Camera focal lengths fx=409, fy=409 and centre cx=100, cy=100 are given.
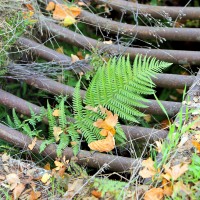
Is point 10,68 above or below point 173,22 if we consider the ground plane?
below

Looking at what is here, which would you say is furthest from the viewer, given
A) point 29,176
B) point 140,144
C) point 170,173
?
point 140,144

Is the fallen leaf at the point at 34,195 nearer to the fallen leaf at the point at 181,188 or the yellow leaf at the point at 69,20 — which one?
the fallen leaf at the point at 181,188

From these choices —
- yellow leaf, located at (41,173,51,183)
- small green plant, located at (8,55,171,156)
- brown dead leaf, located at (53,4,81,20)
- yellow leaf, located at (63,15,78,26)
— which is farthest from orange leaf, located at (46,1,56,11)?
yellow leaf, located at (41,173,51,183)

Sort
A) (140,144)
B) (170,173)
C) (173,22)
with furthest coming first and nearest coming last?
(173,22), (140,144), (170,173)

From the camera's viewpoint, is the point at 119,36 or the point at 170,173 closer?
the point at 170,173

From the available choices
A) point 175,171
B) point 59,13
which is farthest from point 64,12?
point 175,171

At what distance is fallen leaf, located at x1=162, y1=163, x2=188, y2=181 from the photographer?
2025 millimetres

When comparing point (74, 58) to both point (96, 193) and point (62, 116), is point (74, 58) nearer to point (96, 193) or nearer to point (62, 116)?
point (62, 116)

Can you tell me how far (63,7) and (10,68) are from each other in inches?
25.0

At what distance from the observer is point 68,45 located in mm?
3170

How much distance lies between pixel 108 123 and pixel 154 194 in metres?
0.57

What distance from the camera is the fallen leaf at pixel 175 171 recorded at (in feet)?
6.64

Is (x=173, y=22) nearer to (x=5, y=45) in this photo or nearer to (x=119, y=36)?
(x=119, y=36)

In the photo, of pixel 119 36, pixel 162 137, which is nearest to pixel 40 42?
pixel 119 36
